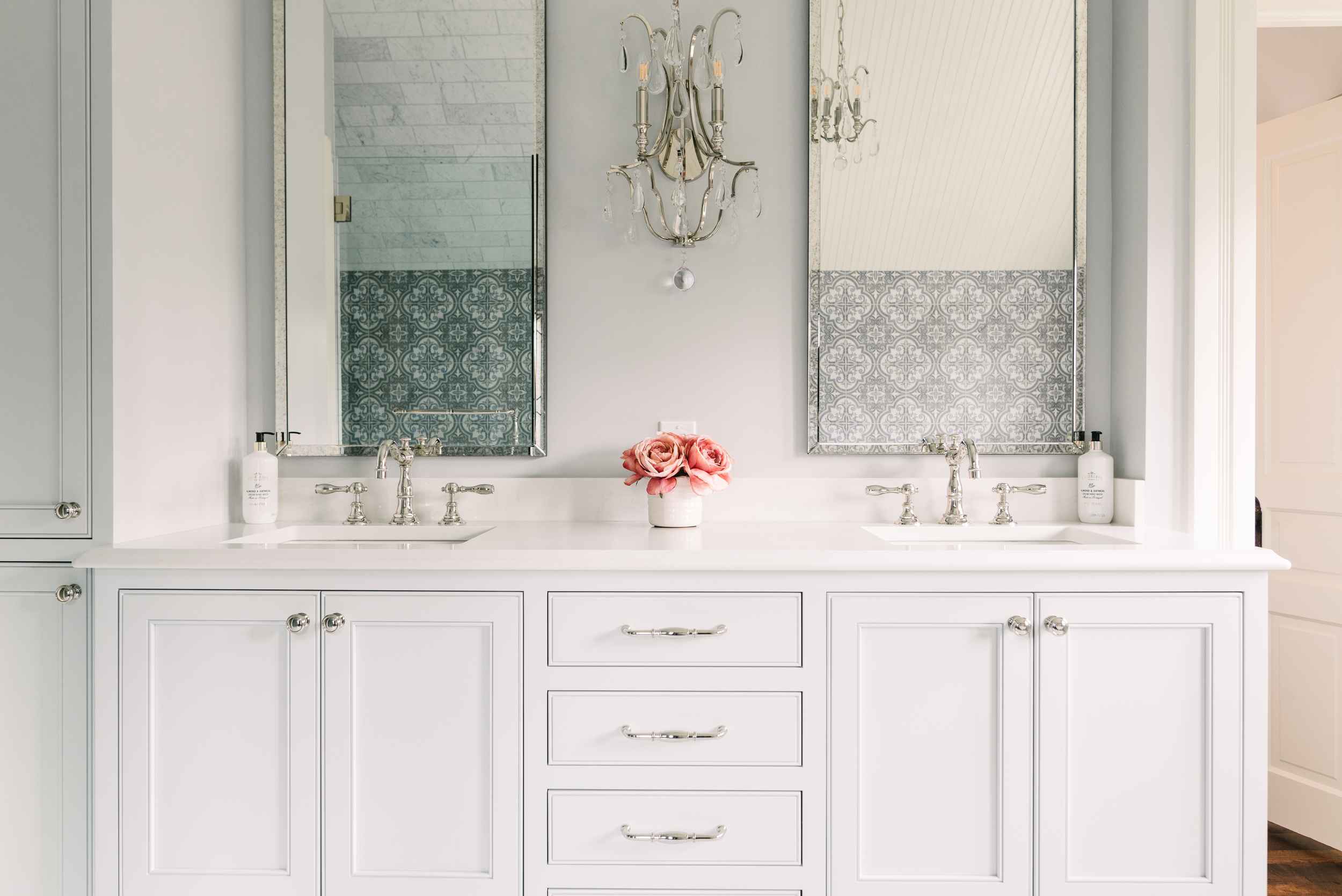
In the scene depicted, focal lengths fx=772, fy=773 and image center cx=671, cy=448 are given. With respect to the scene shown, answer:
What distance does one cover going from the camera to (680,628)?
138cm

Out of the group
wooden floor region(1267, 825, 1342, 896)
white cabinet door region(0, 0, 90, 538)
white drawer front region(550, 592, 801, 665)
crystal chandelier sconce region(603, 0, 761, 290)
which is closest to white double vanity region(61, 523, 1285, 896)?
white drawer front region(550, 592, 801, 665)

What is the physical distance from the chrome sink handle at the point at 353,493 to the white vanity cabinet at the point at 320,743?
48 cm

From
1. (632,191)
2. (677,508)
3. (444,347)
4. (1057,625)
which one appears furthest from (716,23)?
(1057,625)

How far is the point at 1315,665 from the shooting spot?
2160mm

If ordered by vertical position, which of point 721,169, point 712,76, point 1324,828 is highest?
point 712,76

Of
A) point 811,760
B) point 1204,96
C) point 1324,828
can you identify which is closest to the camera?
point 811,760

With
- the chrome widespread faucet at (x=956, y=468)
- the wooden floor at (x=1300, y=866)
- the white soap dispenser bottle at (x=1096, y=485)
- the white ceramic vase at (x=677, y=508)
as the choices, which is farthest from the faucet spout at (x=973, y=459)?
the wooden floor at (x=1300, y=866)

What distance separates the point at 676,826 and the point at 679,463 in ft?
2.32

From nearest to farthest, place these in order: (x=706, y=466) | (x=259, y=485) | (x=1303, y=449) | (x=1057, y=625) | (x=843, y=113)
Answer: (x=1057, y=625)
(x=706, y=466)
(x=259, y=485)
(x=843, y=113)
(x=1303, y=449)

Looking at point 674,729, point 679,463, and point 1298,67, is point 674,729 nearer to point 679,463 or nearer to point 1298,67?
point 679,463

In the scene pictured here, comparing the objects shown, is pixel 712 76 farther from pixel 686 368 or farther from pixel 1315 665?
pixel 1315 665

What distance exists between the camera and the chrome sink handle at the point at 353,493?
1861 mm

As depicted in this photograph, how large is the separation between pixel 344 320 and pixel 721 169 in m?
1.00

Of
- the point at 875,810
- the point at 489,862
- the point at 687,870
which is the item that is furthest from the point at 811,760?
the point at 489,862
